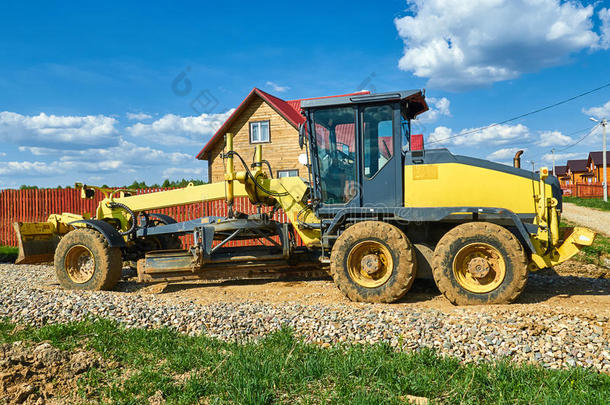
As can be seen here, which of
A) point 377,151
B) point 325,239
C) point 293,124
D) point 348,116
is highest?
point 293,124

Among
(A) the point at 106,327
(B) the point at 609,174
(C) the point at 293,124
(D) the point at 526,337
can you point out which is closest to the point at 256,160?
(A) the point at 106,327

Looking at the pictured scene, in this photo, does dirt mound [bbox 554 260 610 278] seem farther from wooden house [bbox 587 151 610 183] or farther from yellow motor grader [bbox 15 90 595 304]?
wooden house [bbox 587 151 610 183]

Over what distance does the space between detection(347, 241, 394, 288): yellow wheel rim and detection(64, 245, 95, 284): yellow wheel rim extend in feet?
15.9

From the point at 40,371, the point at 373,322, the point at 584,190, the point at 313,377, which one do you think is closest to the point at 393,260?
the point at 373,322

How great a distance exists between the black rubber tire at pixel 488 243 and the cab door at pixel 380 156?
1.02m

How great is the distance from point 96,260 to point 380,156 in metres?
5.40

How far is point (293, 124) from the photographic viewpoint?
76.2ft

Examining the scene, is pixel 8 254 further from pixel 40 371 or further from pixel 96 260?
pixel 40 371

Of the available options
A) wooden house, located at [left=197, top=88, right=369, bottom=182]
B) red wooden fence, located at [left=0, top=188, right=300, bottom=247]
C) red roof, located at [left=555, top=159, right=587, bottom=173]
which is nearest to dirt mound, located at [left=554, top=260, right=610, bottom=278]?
wooden house, located at [left=197, top=88, right=369, bottom=182]

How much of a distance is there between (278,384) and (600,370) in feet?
10.1

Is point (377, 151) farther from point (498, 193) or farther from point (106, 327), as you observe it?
point (106, 327)

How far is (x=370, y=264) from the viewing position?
22.3 ft

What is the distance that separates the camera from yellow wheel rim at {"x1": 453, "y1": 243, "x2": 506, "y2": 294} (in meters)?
6.42

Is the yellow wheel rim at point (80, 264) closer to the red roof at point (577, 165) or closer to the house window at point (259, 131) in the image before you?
the house window at point (259, 131)
